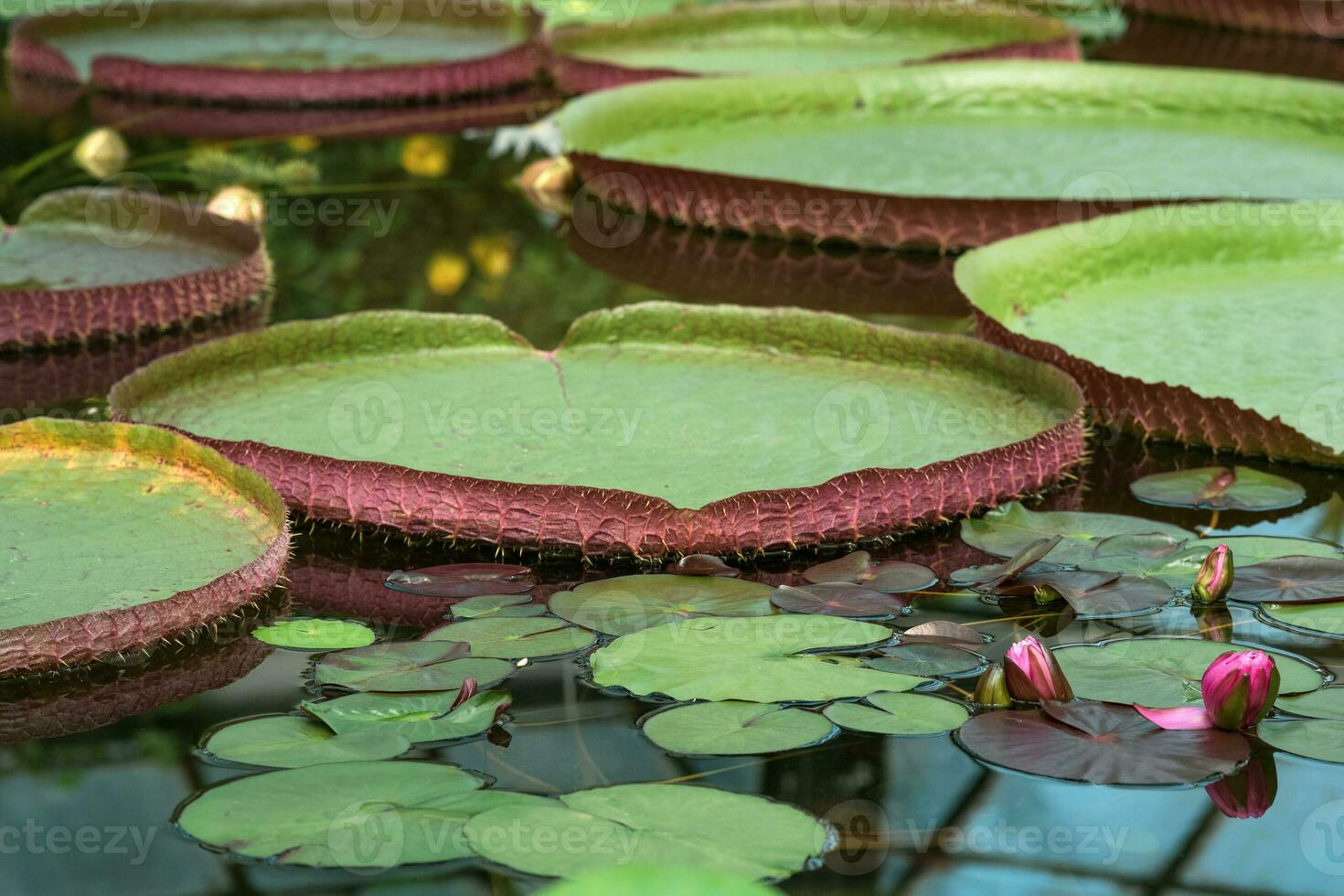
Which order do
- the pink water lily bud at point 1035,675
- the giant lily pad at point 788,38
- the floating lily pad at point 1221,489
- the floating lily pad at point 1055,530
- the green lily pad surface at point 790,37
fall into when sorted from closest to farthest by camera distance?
the pink water lily bud at point 1035,675 < the floating lily pad at point 1055,530 < the floating lily pad at point 1221,489 < the giant lily pad at point 788,38 < the green lily pad surface at point 790,37

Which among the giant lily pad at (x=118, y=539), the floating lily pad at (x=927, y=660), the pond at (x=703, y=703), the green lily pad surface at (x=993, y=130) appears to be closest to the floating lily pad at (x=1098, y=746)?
the pond at (x=703, y=703)

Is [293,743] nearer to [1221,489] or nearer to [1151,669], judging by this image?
[1151,669]

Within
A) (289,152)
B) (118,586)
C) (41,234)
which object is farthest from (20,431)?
(289,152)

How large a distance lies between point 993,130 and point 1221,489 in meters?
2.47

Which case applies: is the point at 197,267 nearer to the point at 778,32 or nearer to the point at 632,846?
the point at 632,846

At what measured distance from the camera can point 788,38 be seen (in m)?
6.31

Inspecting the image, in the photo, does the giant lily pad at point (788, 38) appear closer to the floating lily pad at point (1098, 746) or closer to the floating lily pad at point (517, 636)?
the floating lily pad at point (517, 636)

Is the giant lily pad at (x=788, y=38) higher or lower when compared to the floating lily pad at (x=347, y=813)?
higher

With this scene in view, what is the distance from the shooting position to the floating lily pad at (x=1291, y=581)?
6.51 ft

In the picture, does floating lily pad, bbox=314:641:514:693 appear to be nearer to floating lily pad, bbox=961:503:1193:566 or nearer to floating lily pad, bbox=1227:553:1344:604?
floating lily pad, bbox=961:503:1193:566

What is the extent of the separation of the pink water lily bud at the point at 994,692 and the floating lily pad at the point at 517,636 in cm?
44

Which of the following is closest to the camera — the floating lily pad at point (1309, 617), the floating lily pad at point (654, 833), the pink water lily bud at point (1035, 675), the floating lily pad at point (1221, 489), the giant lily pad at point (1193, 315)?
the floating lily pad at point (654, 833)

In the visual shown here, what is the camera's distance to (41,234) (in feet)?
11.8

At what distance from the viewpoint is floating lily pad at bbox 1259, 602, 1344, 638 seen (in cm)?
191
